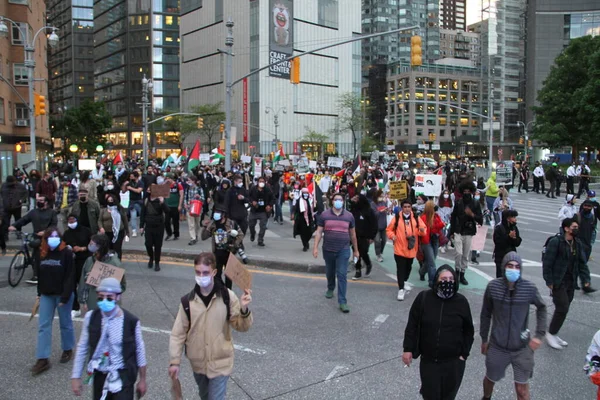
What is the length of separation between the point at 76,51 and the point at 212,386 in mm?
133930

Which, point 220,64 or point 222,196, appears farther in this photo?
point 220,64

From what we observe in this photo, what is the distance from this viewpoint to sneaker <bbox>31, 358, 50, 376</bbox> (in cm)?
596

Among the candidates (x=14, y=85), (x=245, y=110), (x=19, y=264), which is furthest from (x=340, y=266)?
(x=245, y=110)

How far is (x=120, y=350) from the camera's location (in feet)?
13.9

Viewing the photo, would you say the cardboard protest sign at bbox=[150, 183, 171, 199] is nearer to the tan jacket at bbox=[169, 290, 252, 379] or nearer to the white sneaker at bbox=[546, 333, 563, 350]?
the tan jacket at bbox=[169, 290, 252, 379]

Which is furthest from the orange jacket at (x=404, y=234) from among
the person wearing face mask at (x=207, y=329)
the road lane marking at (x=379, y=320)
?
the person wearing face mask at (x=207, y=329)

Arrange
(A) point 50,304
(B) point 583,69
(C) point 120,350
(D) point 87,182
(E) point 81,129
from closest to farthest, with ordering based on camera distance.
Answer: (C) point 120,350 → (A) point 50,304 → (D) point 87,182 → (B) point 583,69 → (E) point 81,129

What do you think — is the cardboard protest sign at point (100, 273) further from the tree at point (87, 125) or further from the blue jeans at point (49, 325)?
the tree at point (87, 125)

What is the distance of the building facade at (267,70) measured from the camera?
7269cm

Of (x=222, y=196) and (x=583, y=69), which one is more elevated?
(x=583, y=69)

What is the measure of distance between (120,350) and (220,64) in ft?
256

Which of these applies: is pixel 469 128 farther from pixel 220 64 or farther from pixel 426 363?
pixel 426 363

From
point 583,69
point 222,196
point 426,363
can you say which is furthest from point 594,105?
point 426,363

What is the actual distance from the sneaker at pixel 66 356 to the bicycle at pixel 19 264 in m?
4.13
